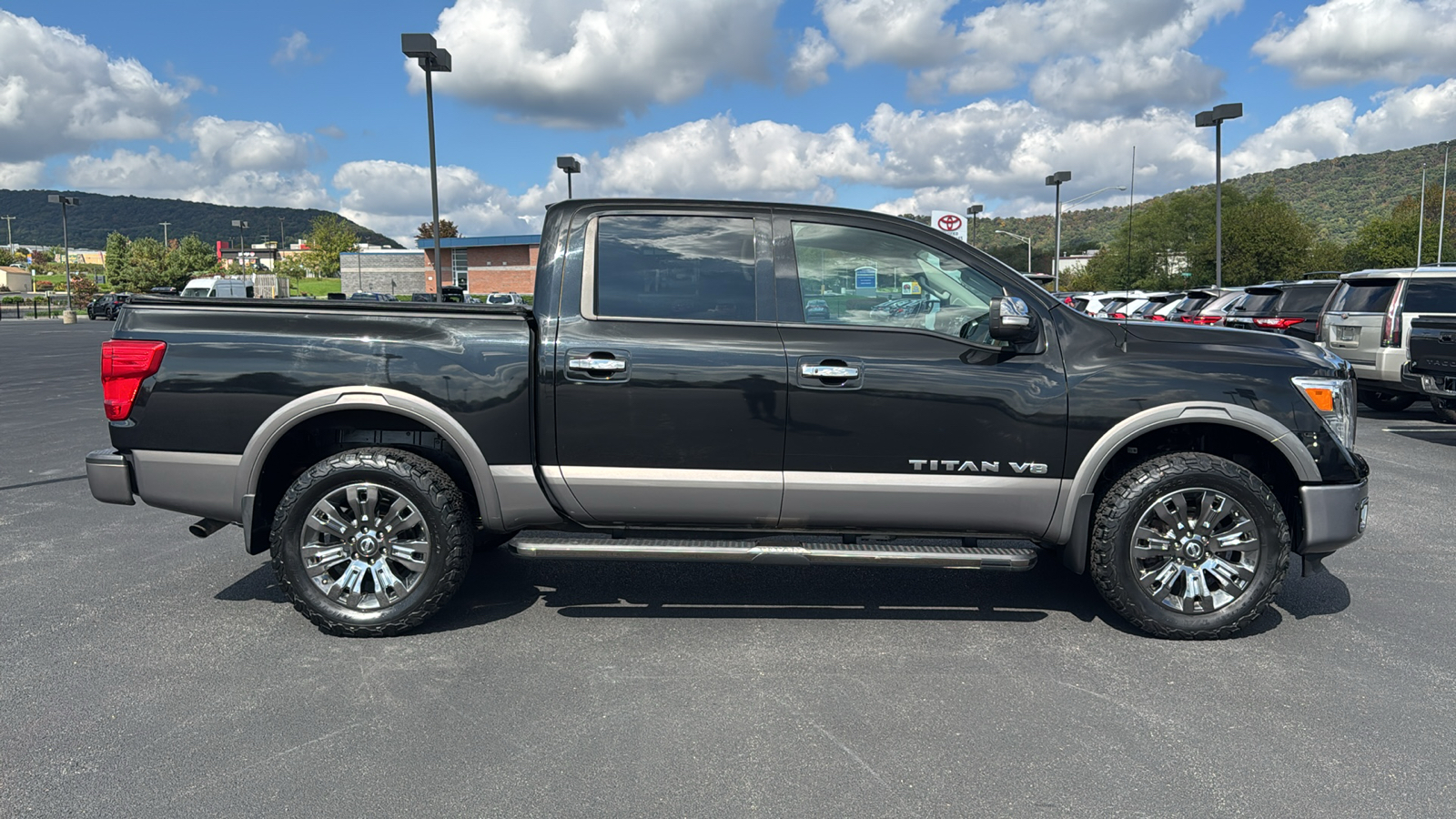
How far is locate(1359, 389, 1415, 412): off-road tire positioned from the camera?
41.4 ft

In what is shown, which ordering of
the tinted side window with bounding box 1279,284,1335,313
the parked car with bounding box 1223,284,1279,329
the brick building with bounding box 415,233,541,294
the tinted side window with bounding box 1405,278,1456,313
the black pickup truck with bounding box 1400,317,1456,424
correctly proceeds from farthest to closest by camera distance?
the brick building with bounding box 415,233,541,294 → the parked car with bounding box 1223,284,1279,329 → the tinted side window with bounding box 1279,284,1335,313 → the tinted side window with bounding box 1405,278,1456,313 → the black pickup truck with bounding box 1400,317,1456,424

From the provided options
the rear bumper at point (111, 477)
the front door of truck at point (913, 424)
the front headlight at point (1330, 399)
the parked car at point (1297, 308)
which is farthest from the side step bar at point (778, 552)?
the parked car at point (1297, 308)

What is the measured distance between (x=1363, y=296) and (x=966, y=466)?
10.1 metres

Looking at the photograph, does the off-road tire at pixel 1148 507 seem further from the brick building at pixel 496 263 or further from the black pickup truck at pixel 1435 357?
the brick building at pixel 496 263

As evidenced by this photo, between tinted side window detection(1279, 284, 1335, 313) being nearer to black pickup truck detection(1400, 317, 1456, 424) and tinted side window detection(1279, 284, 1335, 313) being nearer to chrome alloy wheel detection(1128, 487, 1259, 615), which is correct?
black pickup truck detection(1400, 317, 1456, 424)

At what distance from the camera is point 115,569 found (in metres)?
5.31

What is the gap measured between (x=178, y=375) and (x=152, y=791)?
1960 millimetres

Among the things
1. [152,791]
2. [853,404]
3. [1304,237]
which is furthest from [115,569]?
[1304,237]

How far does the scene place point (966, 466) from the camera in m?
4.20

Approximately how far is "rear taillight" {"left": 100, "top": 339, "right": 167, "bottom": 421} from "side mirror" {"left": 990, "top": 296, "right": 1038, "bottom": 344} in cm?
367

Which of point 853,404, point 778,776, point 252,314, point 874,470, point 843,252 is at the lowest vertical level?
point 778,776

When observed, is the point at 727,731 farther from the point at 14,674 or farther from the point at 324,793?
the point at 14,674

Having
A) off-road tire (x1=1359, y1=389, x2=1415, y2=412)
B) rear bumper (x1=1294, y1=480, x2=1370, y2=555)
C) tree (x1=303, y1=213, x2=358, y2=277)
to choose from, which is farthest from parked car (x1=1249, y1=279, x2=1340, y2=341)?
tree (x1=303, y1=213, x2=358, y2=277)

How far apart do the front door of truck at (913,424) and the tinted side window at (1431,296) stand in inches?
373
